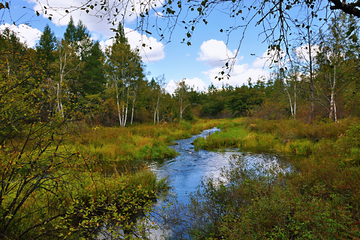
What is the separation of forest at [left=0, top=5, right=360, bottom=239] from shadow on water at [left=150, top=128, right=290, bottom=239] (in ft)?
1.75

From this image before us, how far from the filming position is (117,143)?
13727 millimetres

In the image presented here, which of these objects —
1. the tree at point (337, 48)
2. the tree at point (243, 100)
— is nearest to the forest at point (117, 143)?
the tree at point (337, 48)

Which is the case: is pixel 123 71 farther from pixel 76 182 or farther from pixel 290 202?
pixel 290 202

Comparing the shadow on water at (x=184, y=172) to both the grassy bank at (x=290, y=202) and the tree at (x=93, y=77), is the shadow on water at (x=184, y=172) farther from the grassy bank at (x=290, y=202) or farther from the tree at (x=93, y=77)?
the tree at (x=93, y=77)

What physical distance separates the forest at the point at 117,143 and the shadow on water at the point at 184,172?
53 cm

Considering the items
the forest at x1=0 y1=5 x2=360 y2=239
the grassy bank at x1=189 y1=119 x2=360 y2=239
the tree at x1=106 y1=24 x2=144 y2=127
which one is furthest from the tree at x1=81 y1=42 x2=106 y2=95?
the grassy bank at x1=189 y1=119 x2=360 y2=239

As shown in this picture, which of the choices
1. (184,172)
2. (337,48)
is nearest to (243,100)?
(184,172)

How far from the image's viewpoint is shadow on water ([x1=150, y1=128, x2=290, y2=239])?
4734 mm

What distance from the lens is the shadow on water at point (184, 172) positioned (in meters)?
4.73

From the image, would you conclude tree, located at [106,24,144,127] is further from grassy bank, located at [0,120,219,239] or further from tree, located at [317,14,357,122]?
tree, located at [317,14,357,122]

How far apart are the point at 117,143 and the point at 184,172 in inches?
245

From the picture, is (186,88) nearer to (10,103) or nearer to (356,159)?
(356,159)

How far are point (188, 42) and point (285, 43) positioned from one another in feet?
5.03

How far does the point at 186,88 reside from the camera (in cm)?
4069
